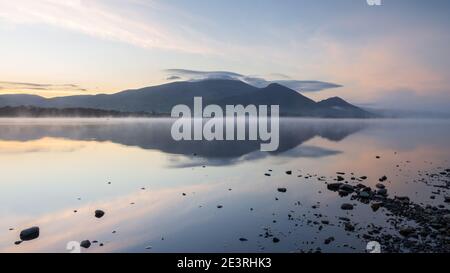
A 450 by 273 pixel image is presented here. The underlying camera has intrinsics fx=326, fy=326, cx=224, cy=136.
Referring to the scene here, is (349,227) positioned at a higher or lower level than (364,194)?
lower

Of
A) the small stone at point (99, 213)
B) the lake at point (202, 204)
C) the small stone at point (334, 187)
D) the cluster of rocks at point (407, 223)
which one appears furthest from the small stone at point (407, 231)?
the small stone at point (99, 213)

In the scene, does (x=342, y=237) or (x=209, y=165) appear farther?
(x=209, y=165)

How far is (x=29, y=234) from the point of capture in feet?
50.8

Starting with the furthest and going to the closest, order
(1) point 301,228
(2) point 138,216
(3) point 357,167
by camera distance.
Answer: (3) point 357,167 → (2) point 138,216 → (1) point 301,228

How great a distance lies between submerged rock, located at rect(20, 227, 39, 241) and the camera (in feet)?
50.5

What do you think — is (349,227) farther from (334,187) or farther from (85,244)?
(85,244)

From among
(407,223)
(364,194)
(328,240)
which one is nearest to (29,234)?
(328,240)

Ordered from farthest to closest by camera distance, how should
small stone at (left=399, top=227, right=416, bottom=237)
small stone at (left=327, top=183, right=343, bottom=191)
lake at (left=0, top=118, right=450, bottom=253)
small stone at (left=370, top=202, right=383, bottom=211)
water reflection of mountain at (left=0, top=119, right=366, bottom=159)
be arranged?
water reflection of mountain at (left=0, top=119, right=366, bottom=159), small stone at (left=327, top=183, right=343, bottom=191), small stone at (left=370, top=202, right=383, bottom=211), small stone at (left=399, top=227, right=416, bottom=237), lake at (left=0, top=118, right=450, bottom=253)

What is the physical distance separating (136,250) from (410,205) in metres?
16.2

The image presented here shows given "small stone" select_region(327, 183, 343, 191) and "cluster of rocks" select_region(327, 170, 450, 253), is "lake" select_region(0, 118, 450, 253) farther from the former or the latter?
"small stone" select_region(327, 183, 343, 191)

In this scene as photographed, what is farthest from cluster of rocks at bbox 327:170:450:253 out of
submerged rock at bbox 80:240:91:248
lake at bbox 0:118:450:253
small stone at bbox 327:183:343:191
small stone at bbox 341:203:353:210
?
submerged rock at bbox 80:240:91:248
